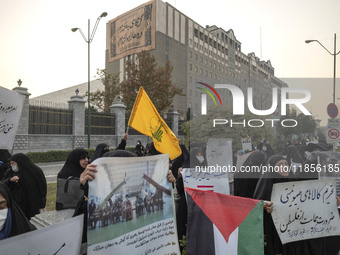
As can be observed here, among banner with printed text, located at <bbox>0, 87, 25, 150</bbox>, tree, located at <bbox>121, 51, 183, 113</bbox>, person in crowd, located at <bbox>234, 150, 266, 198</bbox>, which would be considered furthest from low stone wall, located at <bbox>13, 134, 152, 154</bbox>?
person in crowd, located at <bbox>234, 150, 266, 198</bbox>

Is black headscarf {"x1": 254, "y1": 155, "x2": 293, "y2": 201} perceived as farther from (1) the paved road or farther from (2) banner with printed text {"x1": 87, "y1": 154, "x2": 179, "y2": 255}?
(1) the paved road

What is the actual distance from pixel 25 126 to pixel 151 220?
53.4ft

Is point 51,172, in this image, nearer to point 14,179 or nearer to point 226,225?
point 14,179

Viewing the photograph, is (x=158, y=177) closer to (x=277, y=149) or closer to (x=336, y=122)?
(x=336, y=122)

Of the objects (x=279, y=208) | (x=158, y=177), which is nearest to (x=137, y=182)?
(x=158, y=177)

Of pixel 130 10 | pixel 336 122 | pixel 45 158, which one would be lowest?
pixel 45 158

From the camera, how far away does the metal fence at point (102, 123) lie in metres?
20.8

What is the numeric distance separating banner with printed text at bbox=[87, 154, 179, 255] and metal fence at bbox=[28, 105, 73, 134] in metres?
16.7

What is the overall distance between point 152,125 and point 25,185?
7.35ft

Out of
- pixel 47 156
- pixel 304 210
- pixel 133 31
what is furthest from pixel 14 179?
pixel 133 31

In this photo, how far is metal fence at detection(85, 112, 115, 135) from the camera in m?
20.8

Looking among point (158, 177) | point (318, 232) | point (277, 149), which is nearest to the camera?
point (158, 177)

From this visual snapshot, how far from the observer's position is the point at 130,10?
180ft

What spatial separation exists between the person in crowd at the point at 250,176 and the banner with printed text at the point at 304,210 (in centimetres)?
100
